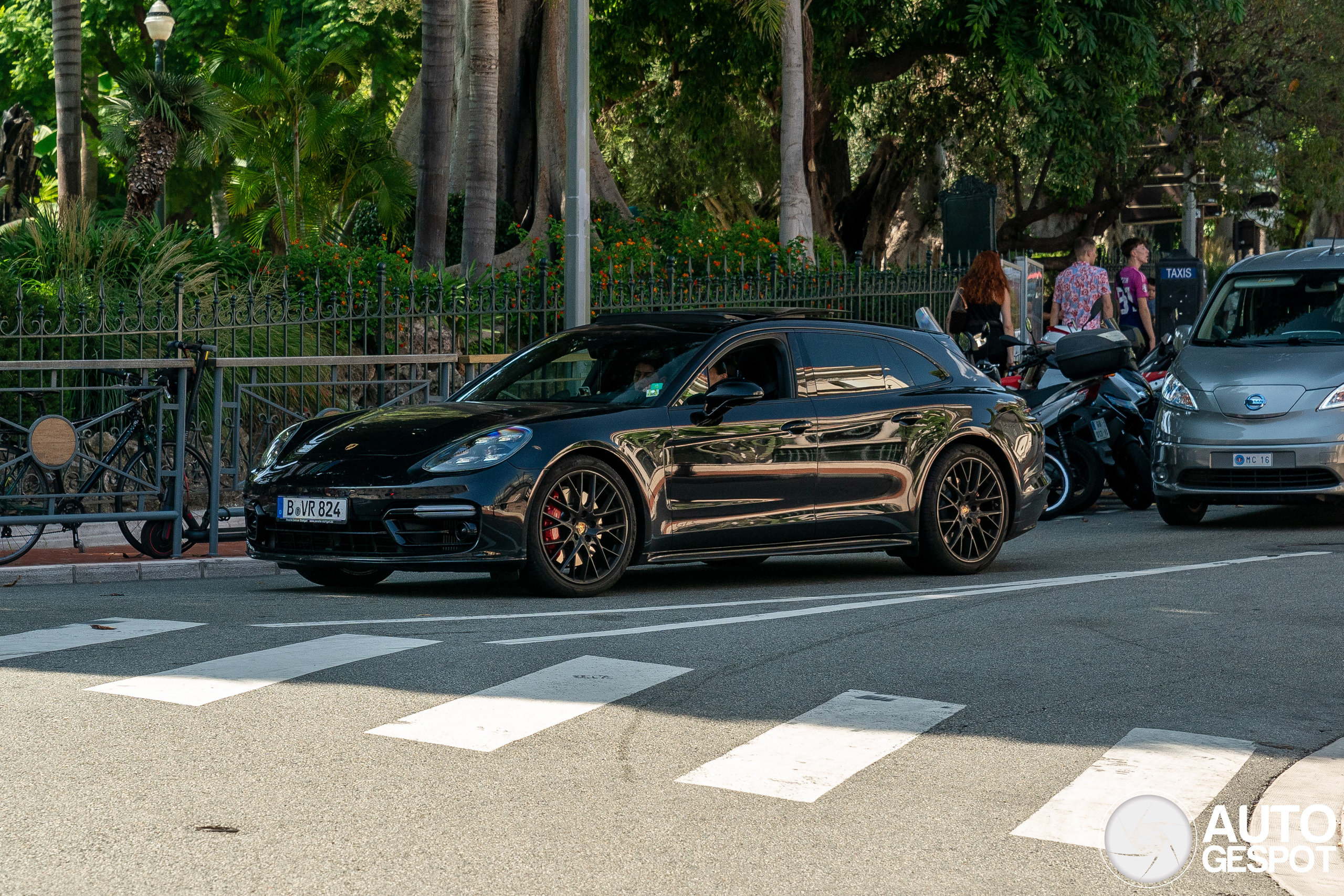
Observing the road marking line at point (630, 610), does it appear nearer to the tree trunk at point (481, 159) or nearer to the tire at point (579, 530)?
the tire at point (579, 530)

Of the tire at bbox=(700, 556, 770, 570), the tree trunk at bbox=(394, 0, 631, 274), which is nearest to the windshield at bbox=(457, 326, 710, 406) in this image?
the tire at bbox=(700, 556, 770, 570)

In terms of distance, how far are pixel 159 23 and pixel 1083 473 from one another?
Result: 18.1 meters

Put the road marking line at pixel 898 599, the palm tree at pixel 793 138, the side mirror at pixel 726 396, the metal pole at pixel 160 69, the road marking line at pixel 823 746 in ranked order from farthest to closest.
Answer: the metal pole at pixel 160 69 < the palm tree at pixel 793 138 < the side mirror at pixel 726 396 < the road marking line at pixel 898 599 < the road marking line at pixel 823 746

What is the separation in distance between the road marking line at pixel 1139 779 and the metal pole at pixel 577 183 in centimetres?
875

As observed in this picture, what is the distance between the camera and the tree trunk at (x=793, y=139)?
74.6ft

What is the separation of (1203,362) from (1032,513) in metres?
3.16

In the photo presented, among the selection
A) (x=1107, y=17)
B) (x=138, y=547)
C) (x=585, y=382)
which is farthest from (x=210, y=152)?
(x=585, y=382)

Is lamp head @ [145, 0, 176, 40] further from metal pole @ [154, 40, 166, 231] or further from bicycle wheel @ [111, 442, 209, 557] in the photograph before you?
bicycle wheel @ [111, 442, 209, 557]

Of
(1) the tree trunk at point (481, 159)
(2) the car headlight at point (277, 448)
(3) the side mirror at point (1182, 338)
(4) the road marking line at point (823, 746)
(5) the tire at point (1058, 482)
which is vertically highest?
(1) the tree trunk at point (481, 159)

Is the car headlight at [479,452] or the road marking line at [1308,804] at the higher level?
the car headlight at [479,452]

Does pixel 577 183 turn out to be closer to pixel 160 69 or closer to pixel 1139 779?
pixel 1139 779

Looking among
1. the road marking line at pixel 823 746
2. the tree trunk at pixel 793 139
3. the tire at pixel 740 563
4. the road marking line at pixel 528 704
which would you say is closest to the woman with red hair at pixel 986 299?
the tree trunk at pixel 793 139

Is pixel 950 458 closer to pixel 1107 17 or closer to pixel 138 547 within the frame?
pixel 138 547

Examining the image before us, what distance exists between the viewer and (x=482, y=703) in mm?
6047
